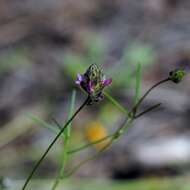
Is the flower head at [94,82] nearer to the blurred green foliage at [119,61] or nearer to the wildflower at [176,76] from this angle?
the wildflower at [176,76]

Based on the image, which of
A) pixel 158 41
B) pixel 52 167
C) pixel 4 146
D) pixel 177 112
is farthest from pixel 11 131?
pixel 158 41

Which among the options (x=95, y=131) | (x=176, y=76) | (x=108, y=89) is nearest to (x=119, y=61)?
(x=108, y=89)

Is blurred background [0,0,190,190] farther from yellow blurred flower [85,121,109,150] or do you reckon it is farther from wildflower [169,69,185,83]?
wildflower [169,69,185,83]

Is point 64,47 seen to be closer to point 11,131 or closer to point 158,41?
point 158,41

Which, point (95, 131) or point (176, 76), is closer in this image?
point (176, 76)

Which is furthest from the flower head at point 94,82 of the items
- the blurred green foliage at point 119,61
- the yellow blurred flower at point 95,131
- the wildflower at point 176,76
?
the blurred green foliage at point 119,61

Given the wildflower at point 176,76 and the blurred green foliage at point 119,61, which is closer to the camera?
the wildflower at point 176,76

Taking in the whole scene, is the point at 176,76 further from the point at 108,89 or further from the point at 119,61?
the point at 119,61
